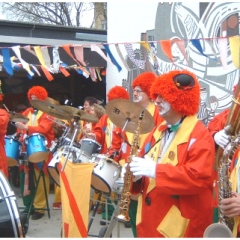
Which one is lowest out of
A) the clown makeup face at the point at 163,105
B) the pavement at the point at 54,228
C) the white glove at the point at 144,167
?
the pavement at the point at 54,228

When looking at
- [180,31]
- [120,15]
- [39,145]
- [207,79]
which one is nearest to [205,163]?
[39,145]

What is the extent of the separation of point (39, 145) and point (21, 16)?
1931 cm

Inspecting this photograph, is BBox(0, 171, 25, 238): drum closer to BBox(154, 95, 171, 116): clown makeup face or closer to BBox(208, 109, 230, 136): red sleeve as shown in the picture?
BBox(154, 95, 171, 116): clown makeup face

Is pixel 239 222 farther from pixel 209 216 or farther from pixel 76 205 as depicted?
pixel 76 205

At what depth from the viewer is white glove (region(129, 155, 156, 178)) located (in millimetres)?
2733

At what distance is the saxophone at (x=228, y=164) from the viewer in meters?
2.51

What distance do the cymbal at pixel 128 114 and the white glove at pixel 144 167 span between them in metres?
0.60

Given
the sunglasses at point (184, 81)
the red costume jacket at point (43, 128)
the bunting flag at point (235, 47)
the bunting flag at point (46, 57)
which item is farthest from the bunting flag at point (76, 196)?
the bunting flag at point (46, 57)

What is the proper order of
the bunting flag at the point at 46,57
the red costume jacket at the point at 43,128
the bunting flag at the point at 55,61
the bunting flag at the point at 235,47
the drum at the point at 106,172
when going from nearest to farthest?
the drum at the point at 106,172
the bunting flag at the point at 235,47
the red costume jacket at the point at 43,128
the bunting flag at the point at 46,57
the bunting flag at the point at 55,61

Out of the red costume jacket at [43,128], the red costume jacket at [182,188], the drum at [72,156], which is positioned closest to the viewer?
the red costume jacket at [182,188]

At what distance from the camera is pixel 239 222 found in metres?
2.61

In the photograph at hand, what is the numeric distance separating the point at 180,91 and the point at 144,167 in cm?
61

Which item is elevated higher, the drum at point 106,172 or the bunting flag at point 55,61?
the bunting flag at point 55,61

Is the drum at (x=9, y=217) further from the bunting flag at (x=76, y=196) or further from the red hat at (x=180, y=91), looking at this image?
the red hat at (x=180, y=91)
